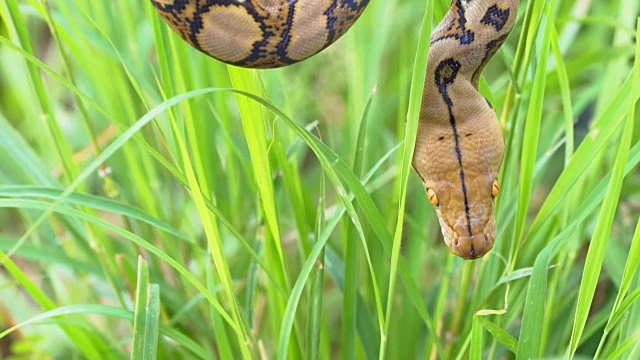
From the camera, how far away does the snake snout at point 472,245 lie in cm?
202

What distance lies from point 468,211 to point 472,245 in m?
0.10

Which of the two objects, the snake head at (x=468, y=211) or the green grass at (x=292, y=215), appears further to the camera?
the snake head at (x=468, y=211)

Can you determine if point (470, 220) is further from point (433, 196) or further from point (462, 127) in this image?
point (462, 127)

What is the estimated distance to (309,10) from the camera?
1837 mm

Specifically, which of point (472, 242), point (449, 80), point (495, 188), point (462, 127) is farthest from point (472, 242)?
point (449, 80)

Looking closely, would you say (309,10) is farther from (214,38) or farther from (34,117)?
(34,117)

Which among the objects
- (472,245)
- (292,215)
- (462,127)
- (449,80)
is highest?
(449,80)

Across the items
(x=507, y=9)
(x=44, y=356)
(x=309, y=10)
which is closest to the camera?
(x=309, y=10)

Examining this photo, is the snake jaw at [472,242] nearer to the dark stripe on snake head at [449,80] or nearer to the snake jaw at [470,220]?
the snake jaw at [470,220]

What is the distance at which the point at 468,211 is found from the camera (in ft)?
6.82

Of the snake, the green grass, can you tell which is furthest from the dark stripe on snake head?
the green grass

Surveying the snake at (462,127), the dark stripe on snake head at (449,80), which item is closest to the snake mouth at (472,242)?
the snake at (462,127)

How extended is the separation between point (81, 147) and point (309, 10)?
2.20m

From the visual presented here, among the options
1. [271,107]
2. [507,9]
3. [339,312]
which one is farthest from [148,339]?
[339,312]
